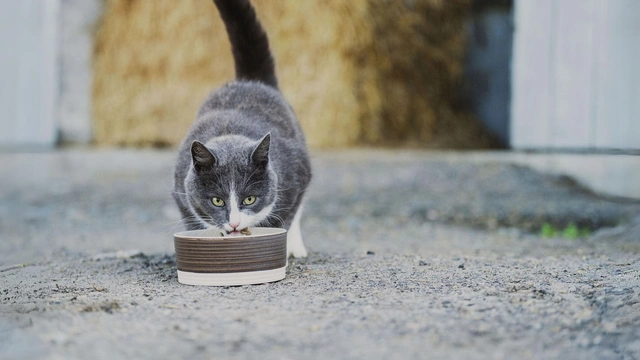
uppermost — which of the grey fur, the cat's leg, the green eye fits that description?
the grey fur

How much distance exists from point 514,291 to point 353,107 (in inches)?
176

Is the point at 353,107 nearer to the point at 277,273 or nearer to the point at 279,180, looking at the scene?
the point at 279,180

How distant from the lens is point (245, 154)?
3.00 m

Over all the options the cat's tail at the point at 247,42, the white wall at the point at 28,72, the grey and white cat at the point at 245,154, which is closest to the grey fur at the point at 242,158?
the grey and white cat at the point at 245,154

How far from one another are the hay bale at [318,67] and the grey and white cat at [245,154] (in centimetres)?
285

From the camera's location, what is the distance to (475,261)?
3361 millimetres

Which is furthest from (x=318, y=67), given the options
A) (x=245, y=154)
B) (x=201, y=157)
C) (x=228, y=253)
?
(x=228, y=253)

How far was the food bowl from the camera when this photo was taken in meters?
2.73

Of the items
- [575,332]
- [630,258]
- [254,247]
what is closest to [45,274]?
[254,247]

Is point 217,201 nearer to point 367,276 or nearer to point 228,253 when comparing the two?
point 228,253

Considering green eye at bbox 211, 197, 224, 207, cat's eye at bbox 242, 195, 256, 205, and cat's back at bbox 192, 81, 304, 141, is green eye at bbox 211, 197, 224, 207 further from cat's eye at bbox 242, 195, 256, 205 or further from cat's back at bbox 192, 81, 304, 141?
cat's back at bbox 192, 81, 304, 141

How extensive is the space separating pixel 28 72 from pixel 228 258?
18.2 ft

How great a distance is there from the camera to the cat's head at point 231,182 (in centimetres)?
291

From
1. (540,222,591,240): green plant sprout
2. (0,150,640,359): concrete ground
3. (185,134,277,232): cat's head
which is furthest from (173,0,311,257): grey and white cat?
(540,222,591,240): green plant sprout
